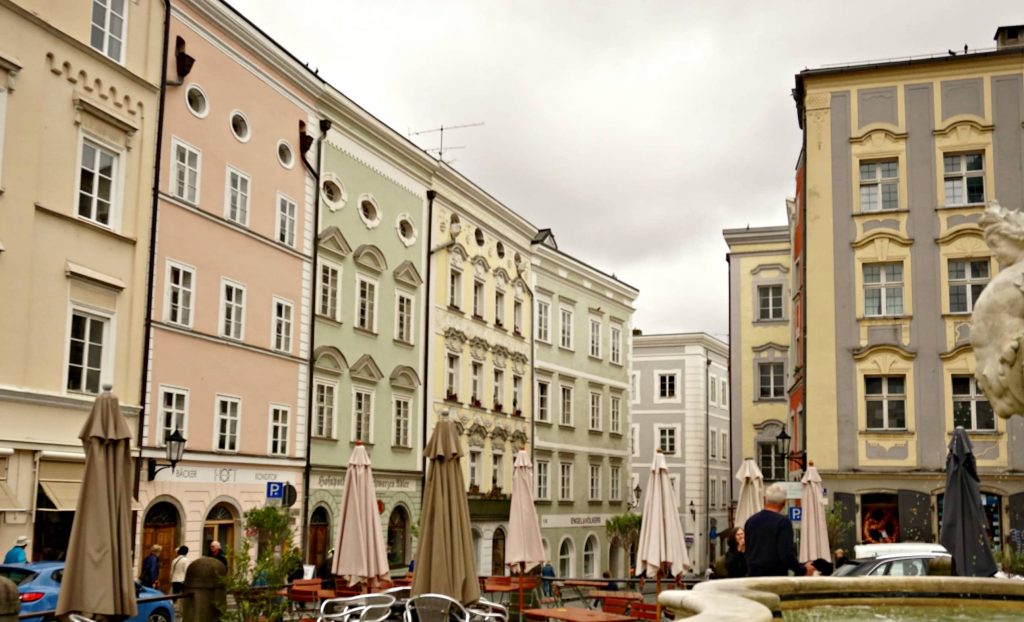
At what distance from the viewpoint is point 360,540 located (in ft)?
59.3

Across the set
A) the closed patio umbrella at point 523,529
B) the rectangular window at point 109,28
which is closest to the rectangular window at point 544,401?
the closed patio umbrella at point 523,529

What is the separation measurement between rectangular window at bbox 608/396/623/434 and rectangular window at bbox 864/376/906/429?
23.0m

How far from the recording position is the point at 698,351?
2675 inches

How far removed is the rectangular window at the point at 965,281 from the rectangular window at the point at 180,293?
20.3 m

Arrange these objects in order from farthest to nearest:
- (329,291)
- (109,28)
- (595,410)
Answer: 1. (595,410)
2. (329,291)
3. (109,28)

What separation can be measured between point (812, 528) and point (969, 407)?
11110 mm

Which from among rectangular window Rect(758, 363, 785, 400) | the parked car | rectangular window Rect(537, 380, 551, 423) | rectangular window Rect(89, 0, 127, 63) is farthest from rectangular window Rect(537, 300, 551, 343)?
the parked car

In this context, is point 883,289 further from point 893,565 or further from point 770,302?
point 770,302

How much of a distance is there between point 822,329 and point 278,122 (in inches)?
641

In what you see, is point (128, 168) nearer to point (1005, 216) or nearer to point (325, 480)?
point (325, 480)

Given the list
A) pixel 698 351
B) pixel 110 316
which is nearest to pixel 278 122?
pixel 110 316

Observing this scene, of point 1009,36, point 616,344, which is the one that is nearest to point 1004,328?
point 1009,36

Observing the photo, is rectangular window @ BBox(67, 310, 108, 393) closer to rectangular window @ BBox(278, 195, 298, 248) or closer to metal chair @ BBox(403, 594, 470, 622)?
rectangular window @ BBox(278, 195, 298, 248)

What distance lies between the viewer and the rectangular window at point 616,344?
55.2 meters
